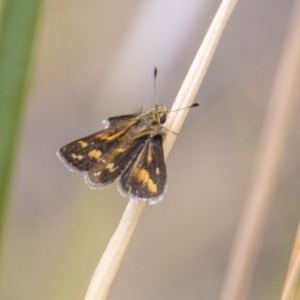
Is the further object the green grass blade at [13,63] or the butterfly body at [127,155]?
the butterfly body at [127,155]

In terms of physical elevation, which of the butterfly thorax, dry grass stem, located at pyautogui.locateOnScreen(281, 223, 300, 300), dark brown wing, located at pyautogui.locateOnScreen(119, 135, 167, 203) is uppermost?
the butterfly thorax

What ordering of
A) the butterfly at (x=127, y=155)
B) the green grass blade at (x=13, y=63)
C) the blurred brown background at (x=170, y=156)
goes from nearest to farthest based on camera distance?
the green grass blade at (x=13, y=63) → the butterfly at (x=127, y=155) → the blurred brown background at (x=170, y=156)

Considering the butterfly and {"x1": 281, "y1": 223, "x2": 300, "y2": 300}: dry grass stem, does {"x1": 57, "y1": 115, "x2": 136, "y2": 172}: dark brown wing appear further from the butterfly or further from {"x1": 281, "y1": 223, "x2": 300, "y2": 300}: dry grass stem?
{"x1": 281, "y1": 223, "x2": 300, "y2": 300}: dry grass stem

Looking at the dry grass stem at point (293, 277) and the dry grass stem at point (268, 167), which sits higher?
the dry grass stem at point (268, 167)

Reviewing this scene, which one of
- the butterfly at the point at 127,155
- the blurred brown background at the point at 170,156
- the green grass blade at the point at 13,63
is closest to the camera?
the green grass blade at the point at 13,63

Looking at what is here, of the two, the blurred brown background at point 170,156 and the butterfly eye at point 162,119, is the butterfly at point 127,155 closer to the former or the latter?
the butterfly eye at point 162,119

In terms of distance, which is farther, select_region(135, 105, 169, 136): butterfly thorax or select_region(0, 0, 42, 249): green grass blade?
select_region(135, 105, 169, 136): butterfly thorax

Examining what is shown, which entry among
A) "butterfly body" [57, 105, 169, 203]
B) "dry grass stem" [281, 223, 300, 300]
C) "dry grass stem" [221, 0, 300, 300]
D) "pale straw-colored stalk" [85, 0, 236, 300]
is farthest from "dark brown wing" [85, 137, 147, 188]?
"dry grass stem" [281, 223, 300, 300]

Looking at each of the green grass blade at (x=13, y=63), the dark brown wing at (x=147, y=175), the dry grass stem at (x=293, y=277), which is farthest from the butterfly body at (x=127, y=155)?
the dry grass stem at (x=293, y=277)
